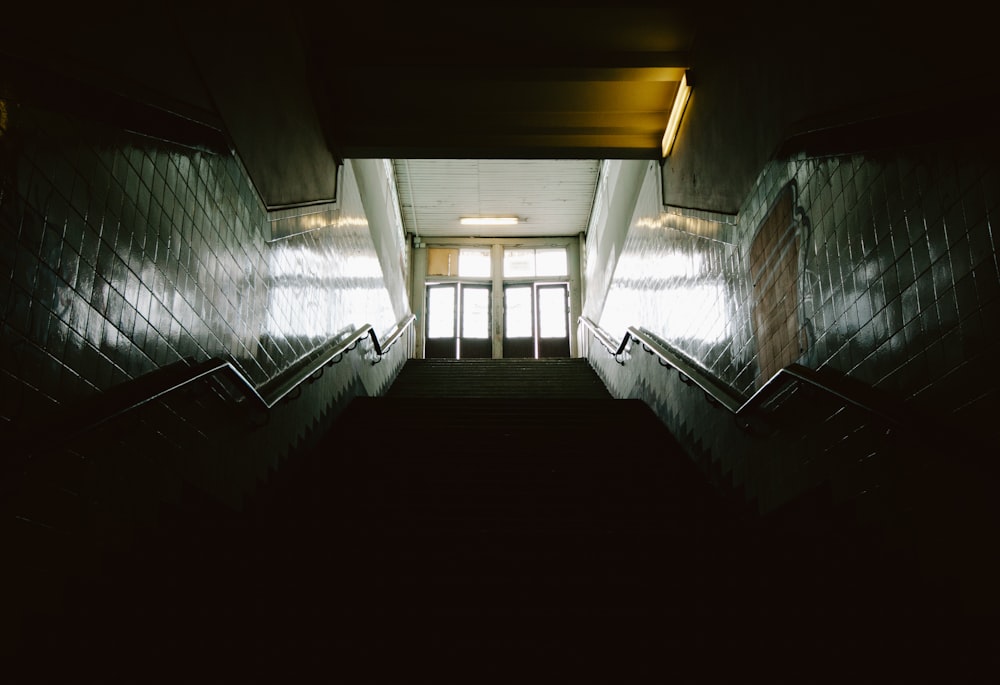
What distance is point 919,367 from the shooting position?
2.44 m

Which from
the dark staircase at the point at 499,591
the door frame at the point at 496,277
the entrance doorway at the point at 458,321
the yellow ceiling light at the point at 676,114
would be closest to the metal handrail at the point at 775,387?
the dark staircase at the point at 499,591

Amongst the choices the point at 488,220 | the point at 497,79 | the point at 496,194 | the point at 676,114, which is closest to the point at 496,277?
the point at 488,220

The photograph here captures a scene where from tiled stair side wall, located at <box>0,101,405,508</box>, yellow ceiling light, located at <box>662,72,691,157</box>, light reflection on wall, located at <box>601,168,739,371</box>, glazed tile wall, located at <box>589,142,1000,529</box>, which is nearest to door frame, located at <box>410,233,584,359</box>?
light reflection on wall, located at <box>601,168,739,371</box>

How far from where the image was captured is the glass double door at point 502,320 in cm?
1432

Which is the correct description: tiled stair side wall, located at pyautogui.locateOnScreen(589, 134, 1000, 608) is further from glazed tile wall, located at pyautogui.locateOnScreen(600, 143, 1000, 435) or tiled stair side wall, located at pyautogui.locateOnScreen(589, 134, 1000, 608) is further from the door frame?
the door frame

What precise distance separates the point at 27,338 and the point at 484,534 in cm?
221

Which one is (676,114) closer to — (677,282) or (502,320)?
(677,282)

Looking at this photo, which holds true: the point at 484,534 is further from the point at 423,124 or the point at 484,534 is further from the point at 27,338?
the point at 423,124

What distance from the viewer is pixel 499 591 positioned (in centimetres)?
294

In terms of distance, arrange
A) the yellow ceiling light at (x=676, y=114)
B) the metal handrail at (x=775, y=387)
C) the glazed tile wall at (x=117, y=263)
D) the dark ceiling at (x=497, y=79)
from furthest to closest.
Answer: the yellow ceiling light at (x=676, y=114) < the dark ceiling at (x=497, y=79) < the metal handrail at (x=775, y=387) < the glazed tile wall at (x=117, y=263)

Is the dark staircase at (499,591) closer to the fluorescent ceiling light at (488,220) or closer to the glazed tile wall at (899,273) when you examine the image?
the glazed tile wall at (899,273)

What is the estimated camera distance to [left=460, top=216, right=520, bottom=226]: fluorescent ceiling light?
13648mm

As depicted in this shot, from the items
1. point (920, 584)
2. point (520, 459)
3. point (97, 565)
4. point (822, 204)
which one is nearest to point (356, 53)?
point (520, 459)

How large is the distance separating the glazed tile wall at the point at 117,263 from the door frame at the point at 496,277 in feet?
32.0
